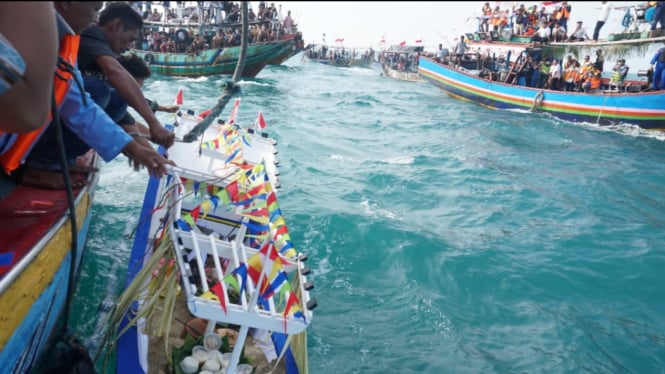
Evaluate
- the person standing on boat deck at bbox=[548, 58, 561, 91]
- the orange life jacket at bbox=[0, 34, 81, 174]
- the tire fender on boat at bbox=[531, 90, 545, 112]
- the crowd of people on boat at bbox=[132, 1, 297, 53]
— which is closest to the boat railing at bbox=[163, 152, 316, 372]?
the orange life jacket at bbox=[0, 34, 81, 174]

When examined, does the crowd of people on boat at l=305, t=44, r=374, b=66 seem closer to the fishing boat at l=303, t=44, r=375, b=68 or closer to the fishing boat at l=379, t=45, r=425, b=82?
the fishing boat at l=303, t=44, r=375, b=68

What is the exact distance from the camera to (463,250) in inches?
282

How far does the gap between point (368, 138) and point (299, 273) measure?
38.0ft

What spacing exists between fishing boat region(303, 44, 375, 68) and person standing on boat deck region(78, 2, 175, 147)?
153 feet

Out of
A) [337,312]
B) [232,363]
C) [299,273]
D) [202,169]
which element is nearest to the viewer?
[232,363]

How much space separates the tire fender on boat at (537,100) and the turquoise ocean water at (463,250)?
13.5 ft

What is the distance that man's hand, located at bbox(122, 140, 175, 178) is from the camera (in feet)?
9.02

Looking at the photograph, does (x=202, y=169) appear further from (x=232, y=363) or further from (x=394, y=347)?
(x=394, y=347)

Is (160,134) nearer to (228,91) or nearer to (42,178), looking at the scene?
(228,91)

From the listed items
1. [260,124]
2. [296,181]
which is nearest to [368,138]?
[296,181]

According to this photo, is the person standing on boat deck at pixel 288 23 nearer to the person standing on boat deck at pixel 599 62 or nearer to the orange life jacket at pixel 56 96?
the person standing on boat deck at pixel 599 62

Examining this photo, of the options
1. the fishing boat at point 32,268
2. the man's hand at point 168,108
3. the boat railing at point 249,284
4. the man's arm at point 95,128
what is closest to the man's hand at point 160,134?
the boat railing at point 249,284

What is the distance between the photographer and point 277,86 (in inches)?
915

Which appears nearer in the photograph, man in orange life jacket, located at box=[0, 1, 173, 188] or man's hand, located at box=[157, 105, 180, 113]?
man in orange life jacket, located at box=[0, 1, 173, 188]
